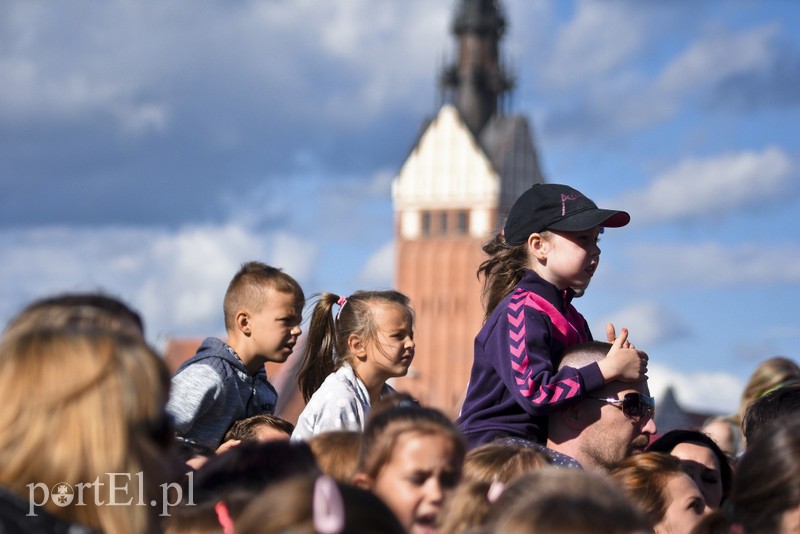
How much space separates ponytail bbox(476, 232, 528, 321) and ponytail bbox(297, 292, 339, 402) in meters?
0.78

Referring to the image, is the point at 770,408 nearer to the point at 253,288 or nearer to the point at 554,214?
the point at 554,214

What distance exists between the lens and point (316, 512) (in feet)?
7.32

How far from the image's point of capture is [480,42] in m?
68.6

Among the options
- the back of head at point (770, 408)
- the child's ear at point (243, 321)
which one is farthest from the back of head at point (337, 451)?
the back of head at point (770, 408)

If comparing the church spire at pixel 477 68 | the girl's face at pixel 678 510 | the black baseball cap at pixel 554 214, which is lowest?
the girl's face at pixel 678 510

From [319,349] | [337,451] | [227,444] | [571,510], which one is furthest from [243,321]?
[571,510]

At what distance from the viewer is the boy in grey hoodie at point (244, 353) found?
475cm

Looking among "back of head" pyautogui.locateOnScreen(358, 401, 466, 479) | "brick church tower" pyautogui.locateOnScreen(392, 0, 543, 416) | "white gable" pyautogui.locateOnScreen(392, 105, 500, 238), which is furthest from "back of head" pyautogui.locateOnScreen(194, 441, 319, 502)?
"white gable" pyautogui.locateOnScreen(392, 105, 500, 238)

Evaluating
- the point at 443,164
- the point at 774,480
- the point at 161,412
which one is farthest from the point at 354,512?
the point at 443,164

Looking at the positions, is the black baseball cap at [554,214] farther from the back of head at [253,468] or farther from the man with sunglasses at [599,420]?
the back of head at [253,468]

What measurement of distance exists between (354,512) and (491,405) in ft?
6.44

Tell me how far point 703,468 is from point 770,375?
2.41 meters

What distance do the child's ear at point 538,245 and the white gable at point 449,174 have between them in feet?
201

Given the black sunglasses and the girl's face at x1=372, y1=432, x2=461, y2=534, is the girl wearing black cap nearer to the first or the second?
the black sunglasses
